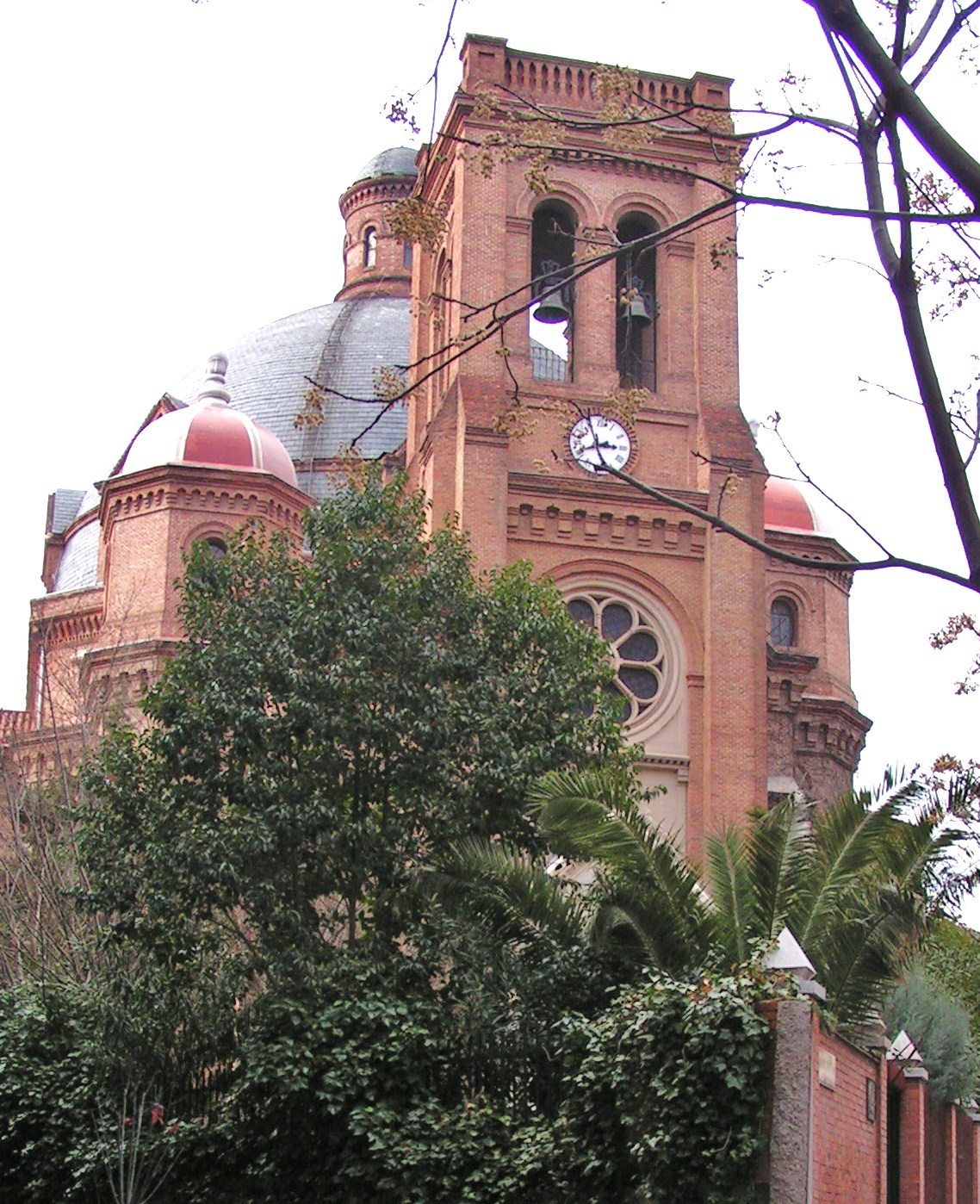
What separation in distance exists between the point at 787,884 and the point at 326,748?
208 inches

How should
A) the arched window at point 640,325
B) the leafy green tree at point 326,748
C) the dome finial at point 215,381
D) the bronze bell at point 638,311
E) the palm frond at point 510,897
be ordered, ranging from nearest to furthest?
the palm frond at point 510,897 → the leafy green tree at point 326,748 → the bronze bell at point 638,311 → the arched window at point 640,325 → the dome finial at point 215,381

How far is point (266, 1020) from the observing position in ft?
59.6

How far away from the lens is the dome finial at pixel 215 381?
43.2 meters

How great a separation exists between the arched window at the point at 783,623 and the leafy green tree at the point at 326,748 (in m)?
22.8

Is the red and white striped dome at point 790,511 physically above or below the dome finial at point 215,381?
below

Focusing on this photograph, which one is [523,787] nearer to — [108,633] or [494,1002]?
[494,1002]

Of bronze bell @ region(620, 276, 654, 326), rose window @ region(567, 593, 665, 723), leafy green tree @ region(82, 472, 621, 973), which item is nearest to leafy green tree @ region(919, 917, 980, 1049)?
rose window @ region(567, 593, 665, 723)

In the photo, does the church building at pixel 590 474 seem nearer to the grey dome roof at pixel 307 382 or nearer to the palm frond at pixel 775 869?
the grey dome roof at pixel 307 382

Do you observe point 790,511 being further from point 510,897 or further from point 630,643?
point 510,897

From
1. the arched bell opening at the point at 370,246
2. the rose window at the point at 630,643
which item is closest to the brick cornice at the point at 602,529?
the rose window at the point at 630,643

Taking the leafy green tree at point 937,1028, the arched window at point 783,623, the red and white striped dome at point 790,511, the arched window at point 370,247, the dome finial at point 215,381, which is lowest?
the leafy green tree at point 937,1028

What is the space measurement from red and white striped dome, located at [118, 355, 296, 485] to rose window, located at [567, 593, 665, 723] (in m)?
10.4

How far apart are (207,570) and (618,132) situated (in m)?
10.9

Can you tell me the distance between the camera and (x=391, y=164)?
64562 millimetres
